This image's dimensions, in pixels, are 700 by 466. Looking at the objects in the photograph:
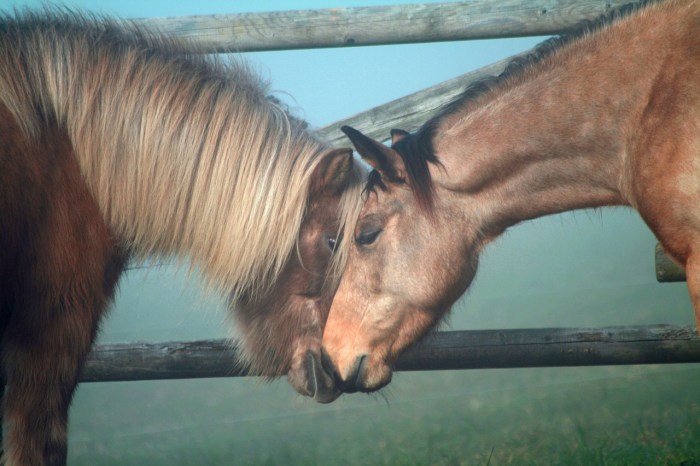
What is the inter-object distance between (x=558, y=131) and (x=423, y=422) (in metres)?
4.11

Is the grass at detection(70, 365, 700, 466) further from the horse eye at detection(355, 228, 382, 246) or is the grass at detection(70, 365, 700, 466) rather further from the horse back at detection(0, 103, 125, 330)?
the horse back at detection(0, 103, 125, 330)

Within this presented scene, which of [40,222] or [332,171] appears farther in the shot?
[332,171]

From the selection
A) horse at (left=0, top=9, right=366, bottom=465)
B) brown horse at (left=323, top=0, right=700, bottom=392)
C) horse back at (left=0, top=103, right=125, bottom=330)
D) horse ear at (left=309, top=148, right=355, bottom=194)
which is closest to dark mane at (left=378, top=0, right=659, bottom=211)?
brown horse at (left=323, top=0, right=700, bottom=392)

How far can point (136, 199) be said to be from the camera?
2.59 metres

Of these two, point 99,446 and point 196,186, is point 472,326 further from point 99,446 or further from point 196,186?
point 196,186

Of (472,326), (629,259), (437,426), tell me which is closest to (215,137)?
(437,426)

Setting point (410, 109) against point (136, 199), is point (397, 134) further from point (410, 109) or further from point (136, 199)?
point (136, 199)

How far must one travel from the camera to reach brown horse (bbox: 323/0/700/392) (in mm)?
2564

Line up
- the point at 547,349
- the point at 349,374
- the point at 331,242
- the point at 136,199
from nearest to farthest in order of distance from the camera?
the point at 136,199
the point at 349,374
the point at 331,242
the point at 547,349

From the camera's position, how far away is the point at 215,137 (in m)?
2.71

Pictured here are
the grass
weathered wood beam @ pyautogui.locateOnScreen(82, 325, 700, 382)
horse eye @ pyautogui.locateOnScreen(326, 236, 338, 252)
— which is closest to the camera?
horse eye @ pyautogui.locateOnScreen(326, 236, 338, 252)

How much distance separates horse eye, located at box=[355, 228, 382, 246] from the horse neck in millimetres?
349

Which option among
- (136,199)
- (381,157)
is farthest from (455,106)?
(136,199)

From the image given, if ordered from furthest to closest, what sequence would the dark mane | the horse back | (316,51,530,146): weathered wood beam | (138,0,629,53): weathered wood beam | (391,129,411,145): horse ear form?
(316,51,530,146): weathered wood beam
(138,0,629,53): weathered wood beam
(391,129,411,145): horse ear
the dark mane
the horse back
